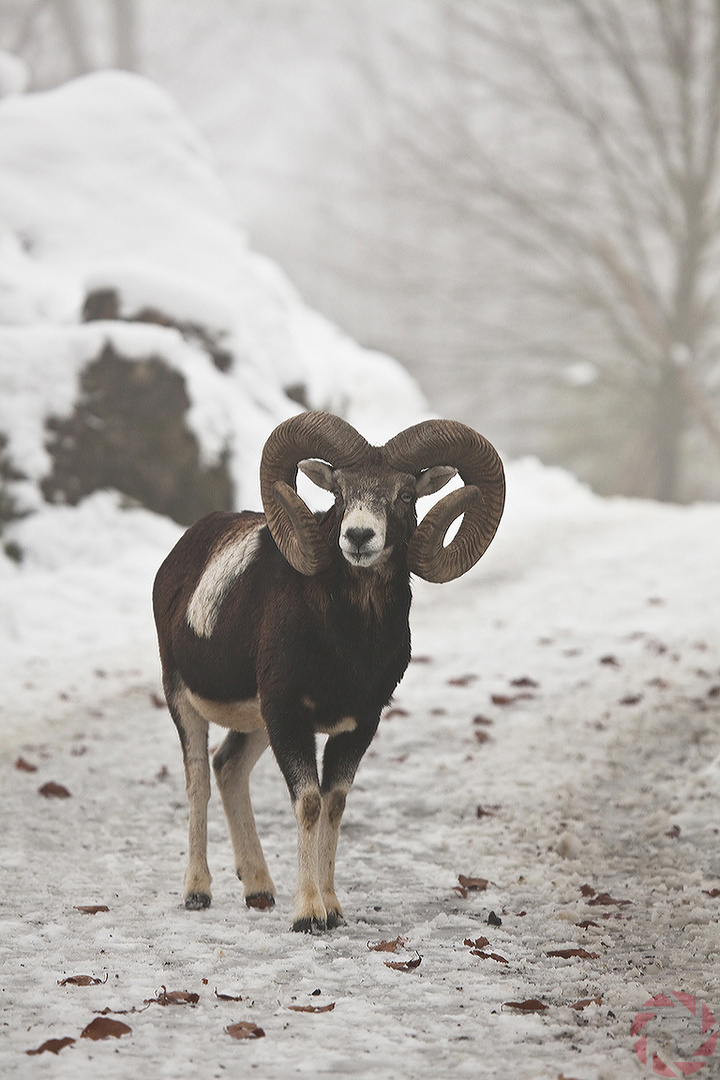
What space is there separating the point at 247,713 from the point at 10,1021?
1808 mm

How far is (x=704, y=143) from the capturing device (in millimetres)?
23062

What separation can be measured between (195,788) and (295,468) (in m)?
1.56

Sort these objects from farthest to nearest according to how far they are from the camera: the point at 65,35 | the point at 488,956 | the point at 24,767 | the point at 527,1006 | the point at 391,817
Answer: the point at 65,35 → the point at 24,767 → the point at 391,817 → the point at 488,956 → the point at 527,1006

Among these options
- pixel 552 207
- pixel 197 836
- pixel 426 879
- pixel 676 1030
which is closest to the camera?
pixel 676 1030

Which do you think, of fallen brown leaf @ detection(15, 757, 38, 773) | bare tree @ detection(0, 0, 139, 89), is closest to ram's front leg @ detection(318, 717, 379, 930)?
fallen brown leaf @ detection(15, 757, 38, 773)

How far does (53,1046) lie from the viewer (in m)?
3.28

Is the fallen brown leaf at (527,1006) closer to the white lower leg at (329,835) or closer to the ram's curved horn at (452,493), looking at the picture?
the white lower leg at (329,835)

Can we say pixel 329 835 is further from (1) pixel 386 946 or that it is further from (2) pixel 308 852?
(1) pixel 386 946

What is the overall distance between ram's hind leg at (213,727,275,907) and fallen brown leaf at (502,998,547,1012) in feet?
4.92

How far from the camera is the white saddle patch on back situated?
512 cm

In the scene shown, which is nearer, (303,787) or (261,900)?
(303,787)

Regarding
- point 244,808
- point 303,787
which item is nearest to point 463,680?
point 244,808


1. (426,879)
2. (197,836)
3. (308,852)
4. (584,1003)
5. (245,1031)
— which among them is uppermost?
(245,1031)

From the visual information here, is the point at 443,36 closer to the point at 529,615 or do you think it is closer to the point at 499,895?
the point at 529,615
